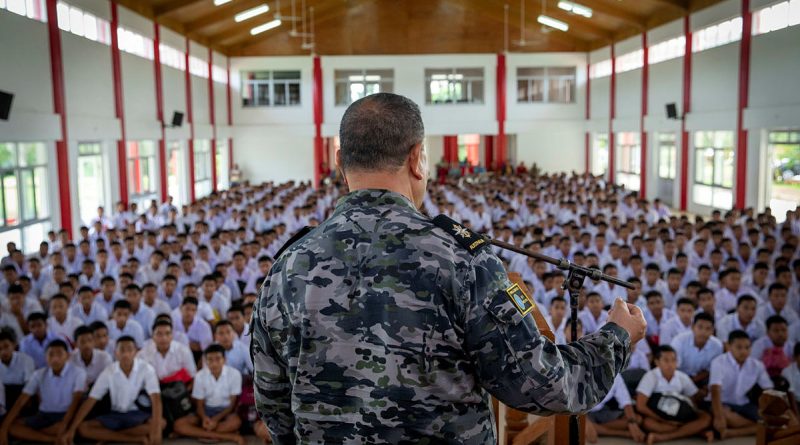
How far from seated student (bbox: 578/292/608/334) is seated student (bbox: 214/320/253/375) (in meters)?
2.88

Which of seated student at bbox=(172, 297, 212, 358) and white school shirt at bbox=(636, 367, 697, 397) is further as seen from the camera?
seated student at bbox=(172, 297, 212, 358)

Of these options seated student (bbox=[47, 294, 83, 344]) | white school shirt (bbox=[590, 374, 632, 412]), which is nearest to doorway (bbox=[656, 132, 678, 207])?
white school shirt (bbox=[590, 374, 632, 412])

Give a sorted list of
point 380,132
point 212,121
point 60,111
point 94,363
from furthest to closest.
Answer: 1. point 212,121
2. point 60,111
3. point 94,363
4. point 380,132

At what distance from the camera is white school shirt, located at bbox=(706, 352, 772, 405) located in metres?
5.24

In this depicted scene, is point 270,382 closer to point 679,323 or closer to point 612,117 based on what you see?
point 679,323

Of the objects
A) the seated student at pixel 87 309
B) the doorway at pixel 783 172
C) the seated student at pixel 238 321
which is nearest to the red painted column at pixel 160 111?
the seated student at pixel 87 309

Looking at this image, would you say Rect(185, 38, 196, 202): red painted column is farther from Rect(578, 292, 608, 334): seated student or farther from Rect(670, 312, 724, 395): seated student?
Rect(670, 312, 724, 395): seated student

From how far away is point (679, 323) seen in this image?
6141mm

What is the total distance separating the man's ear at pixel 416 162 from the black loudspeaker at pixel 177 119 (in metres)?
16.6

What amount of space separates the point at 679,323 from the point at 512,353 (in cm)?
544

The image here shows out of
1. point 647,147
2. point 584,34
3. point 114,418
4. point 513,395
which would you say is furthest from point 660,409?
point 584,34

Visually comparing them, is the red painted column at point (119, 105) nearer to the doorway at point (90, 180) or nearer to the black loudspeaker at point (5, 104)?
the doorway at point (90, 180)

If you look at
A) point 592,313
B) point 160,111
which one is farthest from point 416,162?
point 160,111

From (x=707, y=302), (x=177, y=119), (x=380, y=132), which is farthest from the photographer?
(x=177, y=119)
